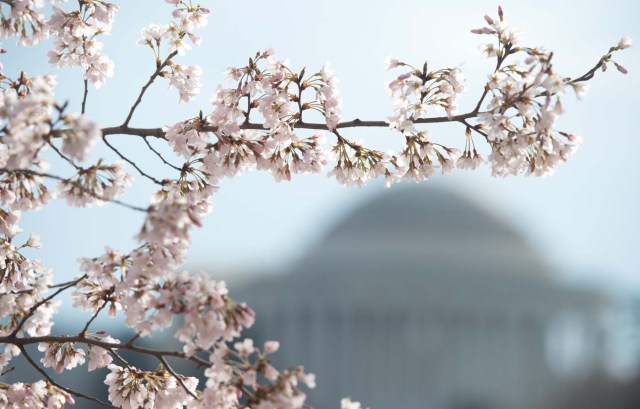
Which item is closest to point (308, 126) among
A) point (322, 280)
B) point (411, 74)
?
point (411, 74)

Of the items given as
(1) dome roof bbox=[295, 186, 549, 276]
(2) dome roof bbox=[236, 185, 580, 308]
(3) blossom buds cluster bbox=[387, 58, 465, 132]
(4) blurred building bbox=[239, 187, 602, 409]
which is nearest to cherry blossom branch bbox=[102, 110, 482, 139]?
(3) blossom buds cluster bbox=[387, 58, 465, 132]

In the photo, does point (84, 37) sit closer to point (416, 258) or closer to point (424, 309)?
point (416, 258)

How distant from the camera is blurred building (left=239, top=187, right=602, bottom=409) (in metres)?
90.5

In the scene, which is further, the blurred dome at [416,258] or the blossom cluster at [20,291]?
the blurred dome at [416,258]

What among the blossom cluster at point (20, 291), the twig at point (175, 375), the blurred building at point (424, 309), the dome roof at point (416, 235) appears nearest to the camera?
the twig at point (175, 375)

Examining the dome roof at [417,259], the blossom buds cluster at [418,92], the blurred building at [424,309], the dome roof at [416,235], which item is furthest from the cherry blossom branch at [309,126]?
the dome roof at [416,235]

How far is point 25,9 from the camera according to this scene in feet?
16.7

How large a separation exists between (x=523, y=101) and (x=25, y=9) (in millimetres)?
2109

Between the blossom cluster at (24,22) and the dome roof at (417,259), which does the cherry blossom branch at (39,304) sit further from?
the dome roof at (417,259)

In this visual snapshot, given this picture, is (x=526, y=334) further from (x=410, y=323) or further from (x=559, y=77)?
(x=559, y=77)

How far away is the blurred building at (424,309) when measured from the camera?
90500 mm

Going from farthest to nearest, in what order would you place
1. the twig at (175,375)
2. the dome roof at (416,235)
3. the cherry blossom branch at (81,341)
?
the dome roof at (416,235)
the twig at (175,375)
the cherry blossom branch at (81,341)

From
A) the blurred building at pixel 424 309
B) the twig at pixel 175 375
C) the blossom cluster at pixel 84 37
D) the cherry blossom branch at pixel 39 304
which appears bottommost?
the twig at pixel 175 375

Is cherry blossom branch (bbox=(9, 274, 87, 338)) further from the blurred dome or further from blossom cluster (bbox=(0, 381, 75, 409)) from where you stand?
the blurred dome
